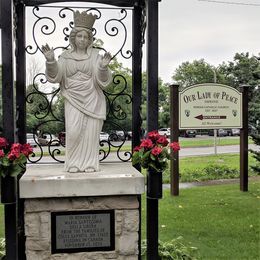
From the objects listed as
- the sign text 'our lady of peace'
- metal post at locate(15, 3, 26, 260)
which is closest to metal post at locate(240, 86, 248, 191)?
the sign text 'our lady of peace'

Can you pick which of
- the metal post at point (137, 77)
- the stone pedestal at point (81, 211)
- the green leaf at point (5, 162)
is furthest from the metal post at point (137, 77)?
the green leaf at point (5, 162)

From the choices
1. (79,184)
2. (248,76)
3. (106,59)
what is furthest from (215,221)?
(248,76)

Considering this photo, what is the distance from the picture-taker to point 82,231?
3965 mm

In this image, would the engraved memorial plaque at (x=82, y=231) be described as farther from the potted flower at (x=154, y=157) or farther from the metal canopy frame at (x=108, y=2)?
the metal canopy frame at (x=108, y=2)

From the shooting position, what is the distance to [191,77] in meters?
44.3

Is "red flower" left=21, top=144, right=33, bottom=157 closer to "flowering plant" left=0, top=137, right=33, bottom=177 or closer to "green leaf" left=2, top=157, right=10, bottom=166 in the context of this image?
"flowering plant" left=0, top=137, right=33, bottom=177

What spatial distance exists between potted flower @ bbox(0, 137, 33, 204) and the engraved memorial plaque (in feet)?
1.50

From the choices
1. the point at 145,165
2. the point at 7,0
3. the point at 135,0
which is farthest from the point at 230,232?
the point at 7,0

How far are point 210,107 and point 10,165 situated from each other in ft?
19.3

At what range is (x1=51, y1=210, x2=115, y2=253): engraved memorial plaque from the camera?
391cm

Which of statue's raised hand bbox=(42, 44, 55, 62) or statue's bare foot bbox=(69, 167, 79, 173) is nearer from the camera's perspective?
statue's raised hand bbox=(42, 44, 55, 62)

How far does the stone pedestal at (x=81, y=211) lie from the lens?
382 centimetres

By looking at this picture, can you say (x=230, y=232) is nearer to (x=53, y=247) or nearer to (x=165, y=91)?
(x=53, y=247)

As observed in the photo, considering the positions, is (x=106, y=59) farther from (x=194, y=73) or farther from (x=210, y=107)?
(x=194, y=73)
